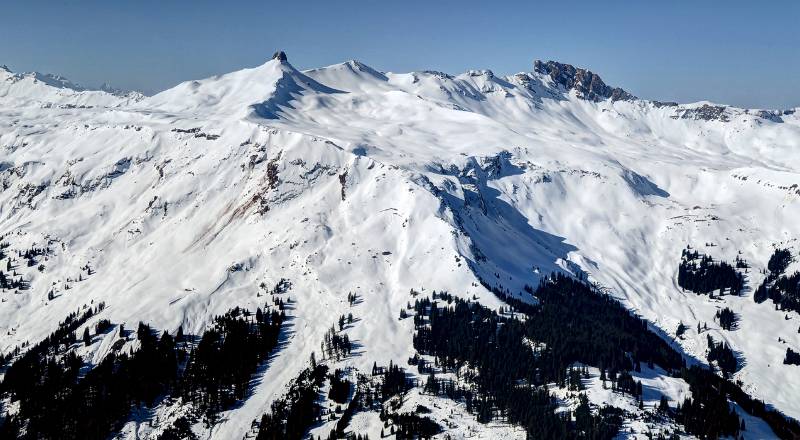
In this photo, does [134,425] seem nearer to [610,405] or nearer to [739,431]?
[610,405]

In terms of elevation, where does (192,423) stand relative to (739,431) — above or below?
below

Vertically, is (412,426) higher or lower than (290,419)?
higher

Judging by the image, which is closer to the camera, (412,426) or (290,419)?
(412,426)

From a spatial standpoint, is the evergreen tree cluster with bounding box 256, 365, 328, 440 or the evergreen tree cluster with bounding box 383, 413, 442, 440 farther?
the evergreen tree cluster with bounding box 256, 365, 328, 440

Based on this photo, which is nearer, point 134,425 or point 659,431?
point 659,431

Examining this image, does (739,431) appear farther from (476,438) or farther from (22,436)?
(22,436)

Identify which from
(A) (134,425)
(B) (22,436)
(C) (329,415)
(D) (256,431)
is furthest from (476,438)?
(B) (22,436)

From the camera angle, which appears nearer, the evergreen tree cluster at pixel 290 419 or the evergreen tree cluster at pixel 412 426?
the evergreen tree cluster at pixel 412 426

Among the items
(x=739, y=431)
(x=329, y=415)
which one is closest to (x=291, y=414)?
(x=329, y=415)

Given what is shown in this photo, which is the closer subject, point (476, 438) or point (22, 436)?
point (476, 438)
